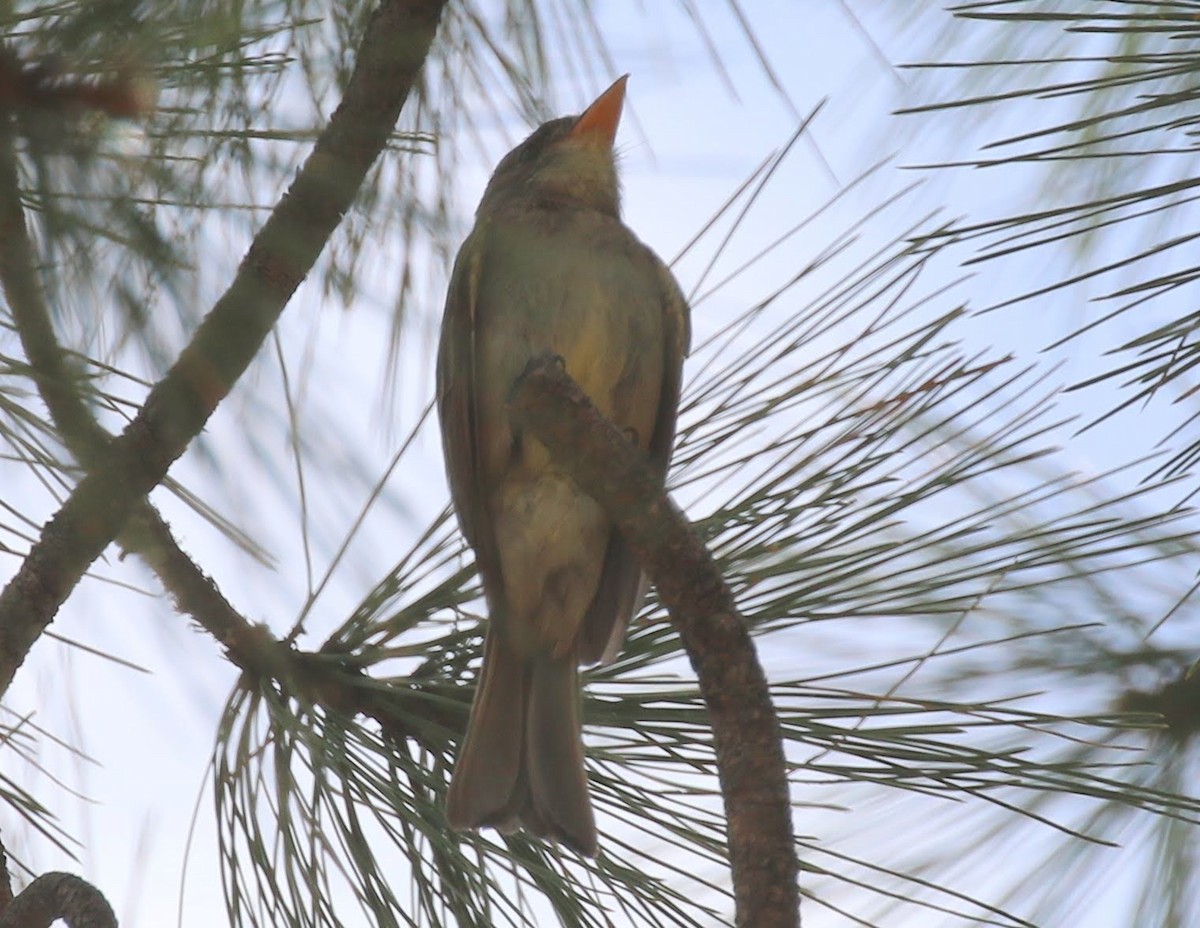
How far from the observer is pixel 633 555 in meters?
2.82

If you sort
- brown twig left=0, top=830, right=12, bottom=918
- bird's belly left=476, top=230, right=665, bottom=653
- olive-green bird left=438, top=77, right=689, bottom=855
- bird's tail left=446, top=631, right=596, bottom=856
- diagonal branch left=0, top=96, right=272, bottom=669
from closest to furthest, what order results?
diagonal branch left=0, top=96, right=272, bottom=669
brown twig left=0, top=830, right=12, bottom=918
bird's tail left=446, top=631, right=596, bottom=856
olive-green bird left=438, top=77, right=689, bottom=855
bird's belly left=476, top=230, right=665, bottom=653

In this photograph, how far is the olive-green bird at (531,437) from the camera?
2881 millimetres

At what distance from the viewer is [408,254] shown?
77.0 inches

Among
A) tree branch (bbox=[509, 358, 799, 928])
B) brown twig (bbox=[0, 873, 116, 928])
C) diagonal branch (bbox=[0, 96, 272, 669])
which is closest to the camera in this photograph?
diagonal branch (bbox=[0, 96, 272, 669])

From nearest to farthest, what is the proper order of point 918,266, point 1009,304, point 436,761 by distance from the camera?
point 1009,304 → point 918,266 → point 436,761

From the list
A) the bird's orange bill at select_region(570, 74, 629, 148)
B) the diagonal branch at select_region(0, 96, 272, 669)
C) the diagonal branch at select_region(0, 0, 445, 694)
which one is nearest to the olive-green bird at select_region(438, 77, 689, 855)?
the bird's orange bill at select_region(570, 74, 629, 148)

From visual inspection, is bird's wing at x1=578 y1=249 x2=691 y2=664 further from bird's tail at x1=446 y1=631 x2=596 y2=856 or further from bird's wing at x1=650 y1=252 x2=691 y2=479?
bird's tail at x1=446 y1=631 x2=596 y2=856

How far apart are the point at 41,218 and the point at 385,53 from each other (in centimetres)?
47

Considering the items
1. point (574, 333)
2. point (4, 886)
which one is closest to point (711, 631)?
point (4, 886)

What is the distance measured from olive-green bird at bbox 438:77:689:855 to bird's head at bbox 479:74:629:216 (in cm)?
19

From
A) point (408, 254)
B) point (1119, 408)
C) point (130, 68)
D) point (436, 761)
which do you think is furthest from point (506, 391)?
point (130, 68)

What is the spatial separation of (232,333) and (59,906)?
2.38 ft

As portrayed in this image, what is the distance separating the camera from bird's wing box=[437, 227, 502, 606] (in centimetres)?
318

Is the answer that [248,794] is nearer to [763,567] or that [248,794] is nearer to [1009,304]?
[763,567]
